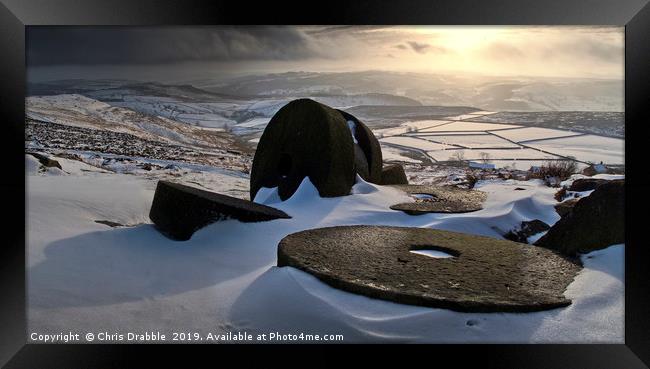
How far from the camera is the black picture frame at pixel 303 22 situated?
3166 mm

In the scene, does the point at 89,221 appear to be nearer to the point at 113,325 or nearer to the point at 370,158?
the point at 113,325

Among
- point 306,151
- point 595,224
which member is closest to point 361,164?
point 306,151

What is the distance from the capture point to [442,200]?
6336 mm

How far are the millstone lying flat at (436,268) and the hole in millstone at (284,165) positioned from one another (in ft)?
7.24

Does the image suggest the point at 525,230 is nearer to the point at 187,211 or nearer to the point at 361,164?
the point at 361,164

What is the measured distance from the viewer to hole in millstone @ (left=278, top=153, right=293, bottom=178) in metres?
6.24

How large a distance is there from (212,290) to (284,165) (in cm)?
326

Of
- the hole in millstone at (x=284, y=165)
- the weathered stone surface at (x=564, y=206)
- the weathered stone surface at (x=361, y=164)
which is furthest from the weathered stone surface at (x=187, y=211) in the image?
the weathered stone surface at (x=564, y=206)

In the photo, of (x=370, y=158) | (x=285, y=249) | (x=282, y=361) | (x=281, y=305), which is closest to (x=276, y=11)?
(x=285, y=249)

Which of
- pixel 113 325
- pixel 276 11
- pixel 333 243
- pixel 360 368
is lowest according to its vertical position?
pixel 360 368

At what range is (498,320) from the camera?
8.76 feet

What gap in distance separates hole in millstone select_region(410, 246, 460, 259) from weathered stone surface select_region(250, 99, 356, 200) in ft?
7.05

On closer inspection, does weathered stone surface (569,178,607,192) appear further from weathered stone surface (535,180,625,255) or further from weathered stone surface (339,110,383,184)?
weathered stone surface (339,110,383,184)

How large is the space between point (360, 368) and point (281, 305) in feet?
1.96
